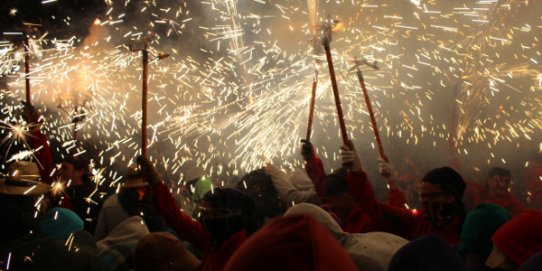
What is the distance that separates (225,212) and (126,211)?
1405mm

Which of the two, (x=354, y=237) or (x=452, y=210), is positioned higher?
(x=354, y=237)

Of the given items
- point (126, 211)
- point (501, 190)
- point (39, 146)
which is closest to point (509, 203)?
point (501, 190)

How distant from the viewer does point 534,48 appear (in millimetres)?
8539

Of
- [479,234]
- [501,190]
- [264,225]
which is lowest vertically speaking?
[501,190]

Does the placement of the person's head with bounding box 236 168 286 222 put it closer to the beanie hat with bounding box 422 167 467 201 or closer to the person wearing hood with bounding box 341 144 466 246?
the person wearing hood with bounding box 341 144 466 246

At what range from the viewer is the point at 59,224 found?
11.7 ft

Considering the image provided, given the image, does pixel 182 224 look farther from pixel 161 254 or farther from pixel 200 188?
pixel 200 188

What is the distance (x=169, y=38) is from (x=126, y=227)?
21.6 feet

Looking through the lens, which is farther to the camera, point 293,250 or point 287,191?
point 287,191

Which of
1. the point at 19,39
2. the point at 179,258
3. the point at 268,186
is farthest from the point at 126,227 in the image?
the point at 19,39

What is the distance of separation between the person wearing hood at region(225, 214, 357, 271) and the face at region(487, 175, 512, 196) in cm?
494

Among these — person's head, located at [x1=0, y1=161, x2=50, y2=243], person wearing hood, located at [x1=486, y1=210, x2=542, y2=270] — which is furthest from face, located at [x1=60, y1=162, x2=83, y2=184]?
person wearing hood, located at [x1=486, y1=210, x2=542, y2=270]

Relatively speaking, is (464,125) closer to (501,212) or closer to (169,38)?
(169,38)

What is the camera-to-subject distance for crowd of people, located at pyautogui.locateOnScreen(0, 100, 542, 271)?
1451 mm
